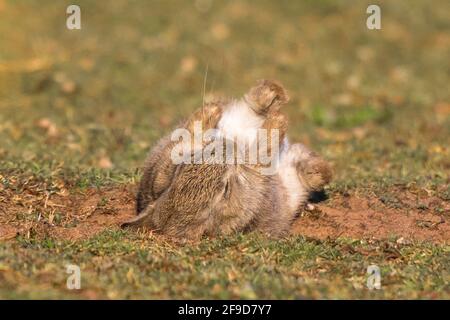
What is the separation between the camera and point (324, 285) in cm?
475

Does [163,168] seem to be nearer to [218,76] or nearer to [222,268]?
[222,268]

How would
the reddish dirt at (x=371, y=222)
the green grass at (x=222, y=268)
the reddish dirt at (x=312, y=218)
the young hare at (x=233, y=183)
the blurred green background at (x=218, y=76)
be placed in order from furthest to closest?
the blurred green background at (x=218, y=76) < the reddish dirt at (x=371, y=222) < the reddish dirt at (x=312, y=218) < the young hare at (x=233, y=183) < the green grass at (x=222, y=268)

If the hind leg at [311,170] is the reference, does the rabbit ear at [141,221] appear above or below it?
below

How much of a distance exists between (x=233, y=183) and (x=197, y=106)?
15.9ft

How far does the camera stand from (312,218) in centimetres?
631

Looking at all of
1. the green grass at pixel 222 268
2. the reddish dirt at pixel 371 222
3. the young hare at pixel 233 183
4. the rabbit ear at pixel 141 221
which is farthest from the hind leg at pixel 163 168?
the reddish dirt at pixel 371 222

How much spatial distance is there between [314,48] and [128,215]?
671cm

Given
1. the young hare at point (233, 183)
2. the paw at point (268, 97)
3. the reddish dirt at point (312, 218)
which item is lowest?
the reddish dirt at point (312, 218)

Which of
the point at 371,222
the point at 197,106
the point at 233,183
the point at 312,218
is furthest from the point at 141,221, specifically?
the point at 197,106

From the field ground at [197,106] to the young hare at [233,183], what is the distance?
16 cm

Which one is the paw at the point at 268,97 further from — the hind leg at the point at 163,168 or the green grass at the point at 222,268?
the green grass at the point at 222,268

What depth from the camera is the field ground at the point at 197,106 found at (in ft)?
16.0
